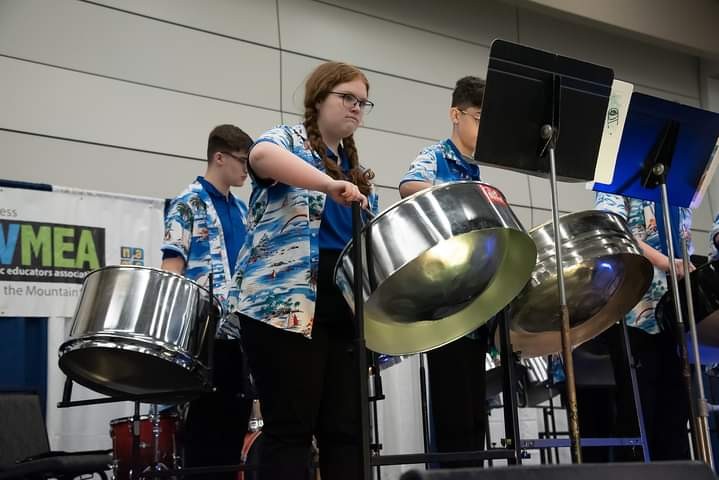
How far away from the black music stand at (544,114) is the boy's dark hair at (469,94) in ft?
0.91

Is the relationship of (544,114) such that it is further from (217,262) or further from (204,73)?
(204,73)

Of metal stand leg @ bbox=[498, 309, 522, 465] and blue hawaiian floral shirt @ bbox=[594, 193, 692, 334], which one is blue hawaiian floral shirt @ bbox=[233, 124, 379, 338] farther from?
blue hawaiian floral shirt @ bbox=[594, 193, 692, 334]

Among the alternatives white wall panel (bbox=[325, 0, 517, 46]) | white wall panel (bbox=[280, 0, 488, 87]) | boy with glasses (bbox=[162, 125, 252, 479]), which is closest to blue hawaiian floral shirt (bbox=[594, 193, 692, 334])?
boy with glasses (bbox=[162, 125, 252, 479])

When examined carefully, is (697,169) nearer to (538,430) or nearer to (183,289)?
(183,289)

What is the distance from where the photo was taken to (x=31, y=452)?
2781 millimetres

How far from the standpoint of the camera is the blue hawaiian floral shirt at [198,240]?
7.71 ft

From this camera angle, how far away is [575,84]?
1812 millimetres

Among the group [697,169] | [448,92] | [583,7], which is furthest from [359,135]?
Result: [697,169]

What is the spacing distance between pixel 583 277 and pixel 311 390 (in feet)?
2.39

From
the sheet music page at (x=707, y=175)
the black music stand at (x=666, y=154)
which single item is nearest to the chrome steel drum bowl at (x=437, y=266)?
the black music stand at (x=666, y=154)

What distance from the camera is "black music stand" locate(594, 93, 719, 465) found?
2.03m

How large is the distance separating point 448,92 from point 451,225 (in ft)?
10.9

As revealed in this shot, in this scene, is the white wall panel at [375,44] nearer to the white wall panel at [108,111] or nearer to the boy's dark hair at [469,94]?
the white wall panel at [108,111]

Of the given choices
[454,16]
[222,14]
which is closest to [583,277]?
[222,14]
